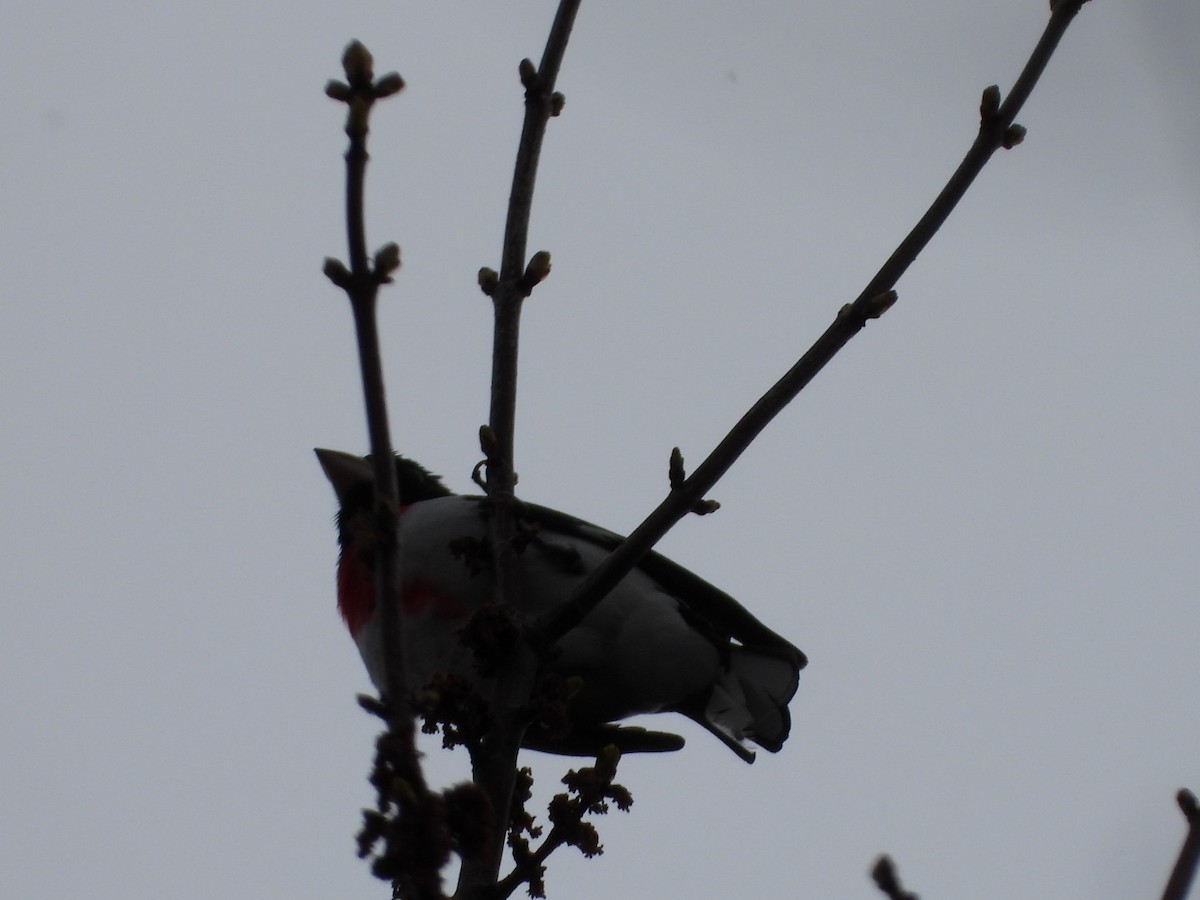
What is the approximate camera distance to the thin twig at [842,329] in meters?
2.44

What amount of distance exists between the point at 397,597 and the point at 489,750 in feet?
3.37

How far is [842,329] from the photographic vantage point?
2529mm

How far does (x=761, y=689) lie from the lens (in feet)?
13.9

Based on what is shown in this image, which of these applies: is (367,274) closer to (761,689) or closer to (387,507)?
(387,507)

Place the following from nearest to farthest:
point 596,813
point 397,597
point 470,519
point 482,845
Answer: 1. point 397,597
2. point 482,845
3. point 596,813
4. point 470,519

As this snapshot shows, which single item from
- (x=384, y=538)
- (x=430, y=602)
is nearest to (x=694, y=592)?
(x=430, y=602)

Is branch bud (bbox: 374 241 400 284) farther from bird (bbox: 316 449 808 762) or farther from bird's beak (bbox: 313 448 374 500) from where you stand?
bird's beak (bbox: 313 448 374 500)

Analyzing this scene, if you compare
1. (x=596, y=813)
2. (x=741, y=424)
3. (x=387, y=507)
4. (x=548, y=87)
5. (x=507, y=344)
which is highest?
(x=548, y=87)

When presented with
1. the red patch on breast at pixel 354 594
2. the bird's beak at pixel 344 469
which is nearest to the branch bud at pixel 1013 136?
the red patch on breast at pixel 354 594

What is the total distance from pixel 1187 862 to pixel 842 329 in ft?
4.21

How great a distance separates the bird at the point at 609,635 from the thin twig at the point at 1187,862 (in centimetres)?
222

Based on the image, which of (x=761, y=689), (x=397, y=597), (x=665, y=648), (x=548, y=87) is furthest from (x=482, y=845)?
(x=761, y=689)

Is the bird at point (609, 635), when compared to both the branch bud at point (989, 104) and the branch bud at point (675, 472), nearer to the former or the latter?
the branch bud at point (675, 472)

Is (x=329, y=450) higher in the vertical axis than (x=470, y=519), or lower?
higher
